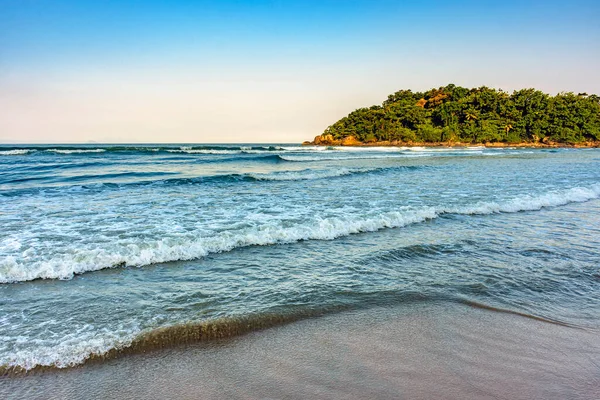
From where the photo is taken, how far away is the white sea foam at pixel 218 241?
5.01 meters

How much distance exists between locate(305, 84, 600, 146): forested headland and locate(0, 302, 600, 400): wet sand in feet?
271

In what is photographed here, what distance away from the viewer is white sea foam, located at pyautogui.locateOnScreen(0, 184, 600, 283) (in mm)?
5012

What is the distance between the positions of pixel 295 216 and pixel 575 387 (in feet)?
20.8

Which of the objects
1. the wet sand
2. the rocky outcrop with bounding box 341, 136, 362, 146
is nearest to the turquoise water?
the wet sand

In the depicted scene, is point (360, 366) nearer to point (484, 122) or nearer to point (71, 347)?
point (71, 347)

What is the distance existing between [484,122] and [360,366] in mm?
91416

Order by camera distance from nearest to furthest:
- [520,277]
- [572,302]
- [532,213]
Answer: [572,302] < [520,277] < [532,213]

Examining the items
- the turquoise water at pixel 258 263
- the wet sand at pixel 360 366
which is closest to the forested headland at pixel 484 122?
the turquoise water at pixel 258 263

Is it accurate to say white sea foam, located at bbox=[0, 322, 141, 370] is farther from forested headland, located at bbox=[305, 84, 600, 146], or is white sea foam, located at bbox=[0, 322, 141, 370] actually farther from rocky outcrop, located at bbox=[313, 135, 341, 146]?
rocky outcrop, located at bbox=[313, 135, 341, 146]

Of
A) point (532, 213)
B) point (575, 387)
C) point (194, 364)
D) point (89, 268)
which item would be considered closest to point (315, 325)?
point (194, 364)

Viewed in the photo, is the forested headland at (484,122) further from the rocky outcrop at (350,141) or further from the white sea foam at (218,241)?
the white sea foam at (218,241)

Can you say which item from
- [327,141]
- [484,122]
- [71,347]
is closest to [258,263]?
[71,347]

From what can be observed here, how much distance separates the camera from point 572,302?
13.8 ft

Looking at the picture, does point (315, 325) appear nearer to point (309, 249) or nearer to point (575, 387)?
point (575, 387)
